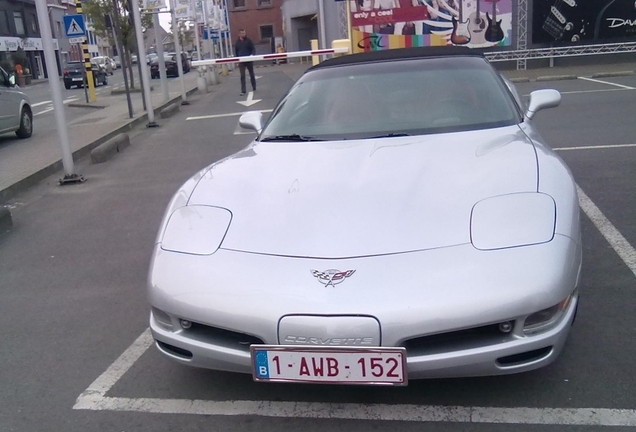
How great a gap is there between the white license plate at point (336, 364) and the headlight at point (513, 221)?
0.64 meters

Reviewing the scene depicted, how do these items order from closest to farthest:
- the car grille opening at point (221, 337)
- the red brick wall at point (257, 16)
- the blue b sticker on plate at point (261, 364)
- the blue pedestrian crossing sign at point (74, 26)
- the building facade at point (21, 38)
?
the blue b sticker on plate at point (261, 364), the car grille opening at point (221, 337), the blue pedestrian crossing sign at point (74, 26), the building facade at point (21, 38), the red brick wall at point (257, 16)

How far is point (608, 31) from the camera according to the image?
21.0 meters

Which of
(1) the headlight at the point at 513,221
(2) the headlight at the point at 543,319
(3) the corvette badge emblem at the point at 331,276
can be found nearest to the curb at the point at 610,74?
(1) the headlight at the point at 513,221

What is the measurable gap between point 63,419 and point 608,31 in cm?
2198

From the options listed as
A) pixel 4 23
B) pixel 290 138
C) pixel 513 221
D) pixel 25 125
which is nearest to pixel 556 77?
pixel 25 125

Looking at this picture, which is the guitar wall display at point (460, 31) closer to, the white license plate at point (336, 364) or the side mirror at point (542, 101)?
the side mirror at point (542, 101)

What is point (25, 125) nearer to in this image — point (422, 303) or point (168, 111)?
point (168, 111)

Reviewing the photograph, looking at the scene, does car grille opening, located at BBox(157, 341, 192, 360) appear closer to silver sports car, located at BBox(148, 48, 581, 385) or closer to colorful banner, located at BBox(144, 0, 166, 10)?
silver sports car, located at BBox(148, 48, 581, 385)

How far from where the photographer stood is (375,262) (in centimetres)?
271

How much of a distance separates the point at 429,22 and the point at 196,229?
19.5 meters

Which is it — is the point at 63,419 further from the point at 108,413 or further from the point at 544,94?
the point at 544,94

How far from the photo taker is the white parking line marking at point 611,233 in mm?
4324

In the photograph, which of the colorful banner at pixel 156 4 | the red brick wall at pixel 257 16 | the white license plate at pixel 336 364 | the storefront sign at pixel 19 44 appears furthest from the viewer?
the red brick wall at pixel 257 16

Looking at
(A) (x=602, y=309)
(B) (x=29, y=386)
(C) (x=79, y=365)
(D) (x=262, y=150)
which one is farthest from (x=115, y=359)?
(A) (x=602, y=309)
